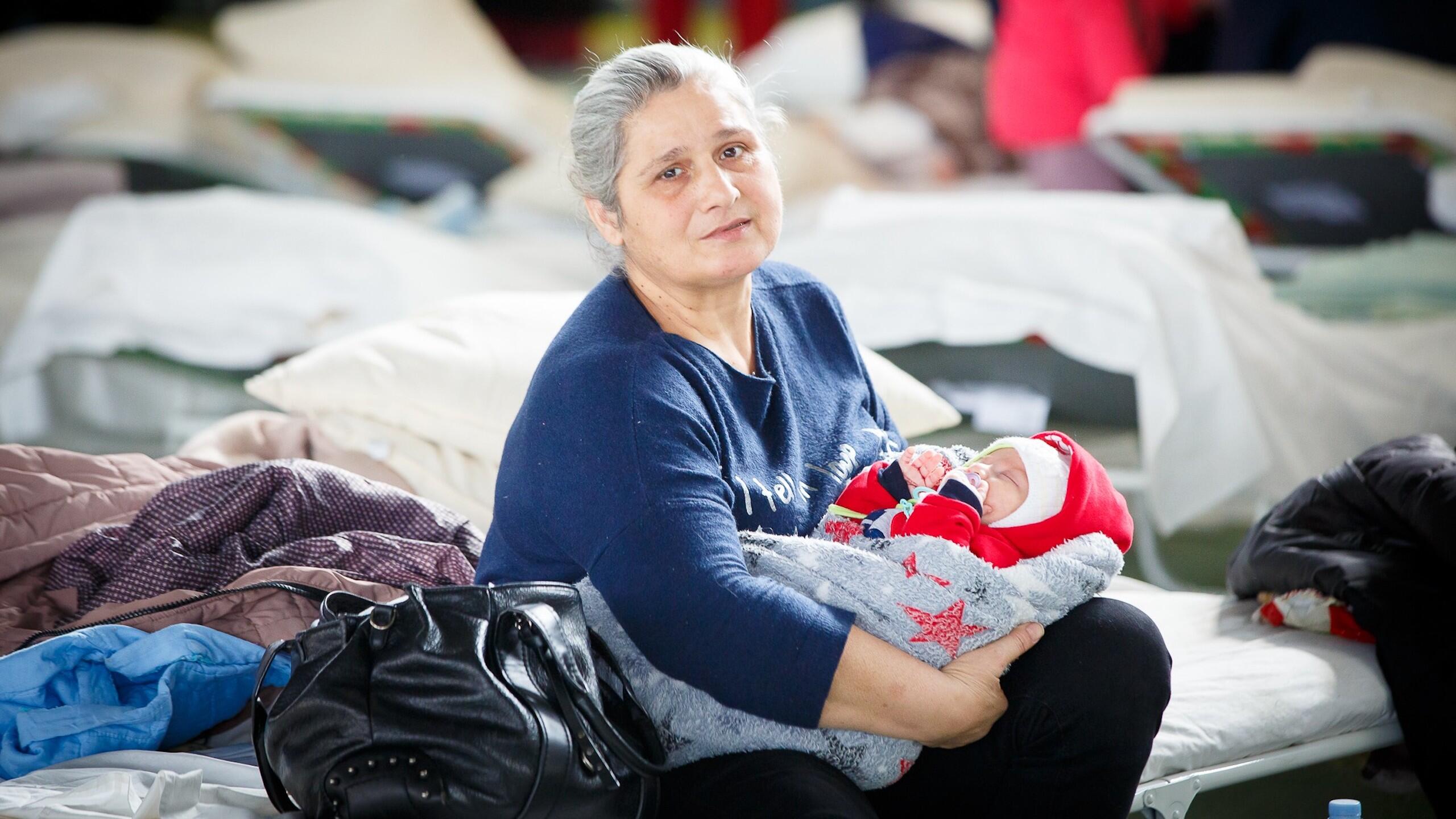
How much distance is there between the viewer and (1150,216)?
9.54ft

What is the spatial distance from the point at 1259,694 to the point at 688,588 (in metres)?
0.78

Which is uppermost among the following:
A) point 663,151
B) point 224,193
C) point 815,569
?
point 663,151

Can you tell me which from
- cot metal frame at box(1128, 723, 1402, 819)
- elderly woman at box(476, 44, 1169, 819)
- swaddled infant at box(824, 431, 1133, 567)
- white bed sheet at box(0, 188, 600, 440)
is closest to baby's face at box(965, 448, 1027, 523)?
swaddled infant at box(824, 431, 1133, 567)

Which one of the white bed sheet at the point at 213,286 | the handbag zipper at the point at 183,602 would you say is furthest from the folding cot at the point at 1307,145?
the handbag zipper at the point at 183,602

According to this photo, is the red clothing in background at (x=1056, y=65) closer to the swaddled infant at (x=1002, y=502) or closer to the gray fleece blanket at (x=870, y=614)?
the swaddled infant at (x=1002, y=502)

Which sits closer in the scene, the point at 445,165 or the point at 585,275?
the point at 585,275

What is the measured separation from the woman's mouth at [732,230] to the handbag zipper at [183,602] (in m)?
0.54

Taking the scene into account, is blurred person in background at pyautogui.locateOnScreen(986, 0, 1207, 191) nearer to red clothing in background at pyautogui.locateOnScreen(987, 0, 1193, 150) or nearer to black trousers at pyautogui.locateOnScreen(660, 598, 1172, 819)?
red clothing in background at pyautogui.locateOnScreen(987, 0, 1193, 150)

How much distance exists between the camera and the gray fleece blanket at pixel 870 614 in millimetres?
1166

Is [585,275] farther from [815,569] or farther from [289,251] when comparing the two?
[815,569]

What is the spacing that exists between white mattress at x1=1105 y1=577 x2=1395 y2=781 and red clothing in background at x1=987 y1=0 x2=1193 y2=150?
9.09ft

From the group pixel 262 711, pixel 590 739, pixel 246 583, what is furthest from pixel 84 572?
pixel 590 739

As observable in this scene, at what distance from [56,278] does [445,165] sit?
1694 mm

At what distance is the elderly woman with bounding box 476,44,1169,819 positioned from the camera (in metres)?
1.11
